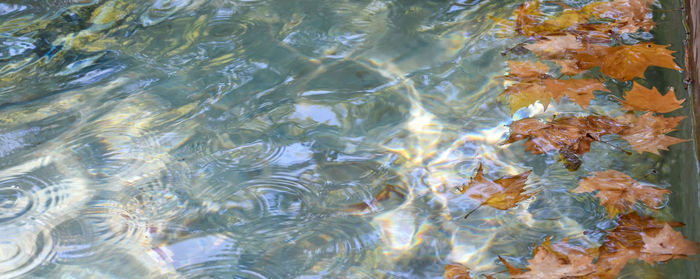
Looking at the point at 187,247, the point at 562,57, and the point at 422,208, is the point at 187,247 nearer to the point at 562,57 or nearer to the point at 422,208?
the point at 422,208

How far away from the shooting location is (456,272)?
1.35 meters

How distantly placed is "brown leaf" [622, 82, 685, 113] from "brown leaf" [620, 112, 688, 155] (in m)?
0.03

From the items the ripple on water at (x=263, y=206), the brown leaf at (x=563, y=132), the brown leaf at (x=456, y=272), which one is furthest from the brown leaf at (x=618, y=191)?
the ripple on water at (x=263, y=206)

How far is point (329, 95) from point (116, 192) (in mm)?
728

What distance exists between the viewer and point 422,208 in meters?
1.53

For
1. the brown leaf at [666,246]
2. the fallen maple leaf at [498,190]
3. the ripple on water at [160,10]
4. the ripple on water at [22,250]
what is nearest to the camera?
the brown leaf at [666,246]

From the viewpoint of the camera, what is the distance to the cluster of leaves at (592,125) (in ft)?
4.43

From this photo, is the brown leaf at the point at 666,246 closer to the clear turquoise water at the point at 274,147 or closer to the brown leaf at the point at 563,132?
the clear turquoise water at the point at 274,147

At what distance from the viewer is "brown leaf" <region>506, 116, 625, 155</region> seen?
1.69 m

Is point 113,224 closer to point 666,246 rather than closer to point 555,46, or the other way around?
point 666,246

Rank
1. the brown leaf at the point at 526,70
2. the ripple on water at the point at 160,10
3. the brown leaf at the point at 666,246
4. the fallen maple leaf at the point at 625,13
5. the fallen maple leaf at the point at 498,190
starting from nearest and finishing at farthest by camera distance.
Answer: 1. the brown leaf at the point at 666,246
2. the fallen maple leaf at the point at 498,190
3. the brown leaf at the point at 526,70
4. the fallen maple leaf at the point at 625,13
5. the ripple on water at the point at 160,10

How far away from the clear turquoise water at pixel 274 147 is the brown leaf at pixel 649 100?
0.06 m

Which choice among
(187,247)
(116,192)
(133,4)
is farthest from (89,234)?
(133,4)

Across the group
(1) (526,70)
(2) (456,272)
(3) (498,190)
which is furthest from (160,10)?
(2) (456,272)
